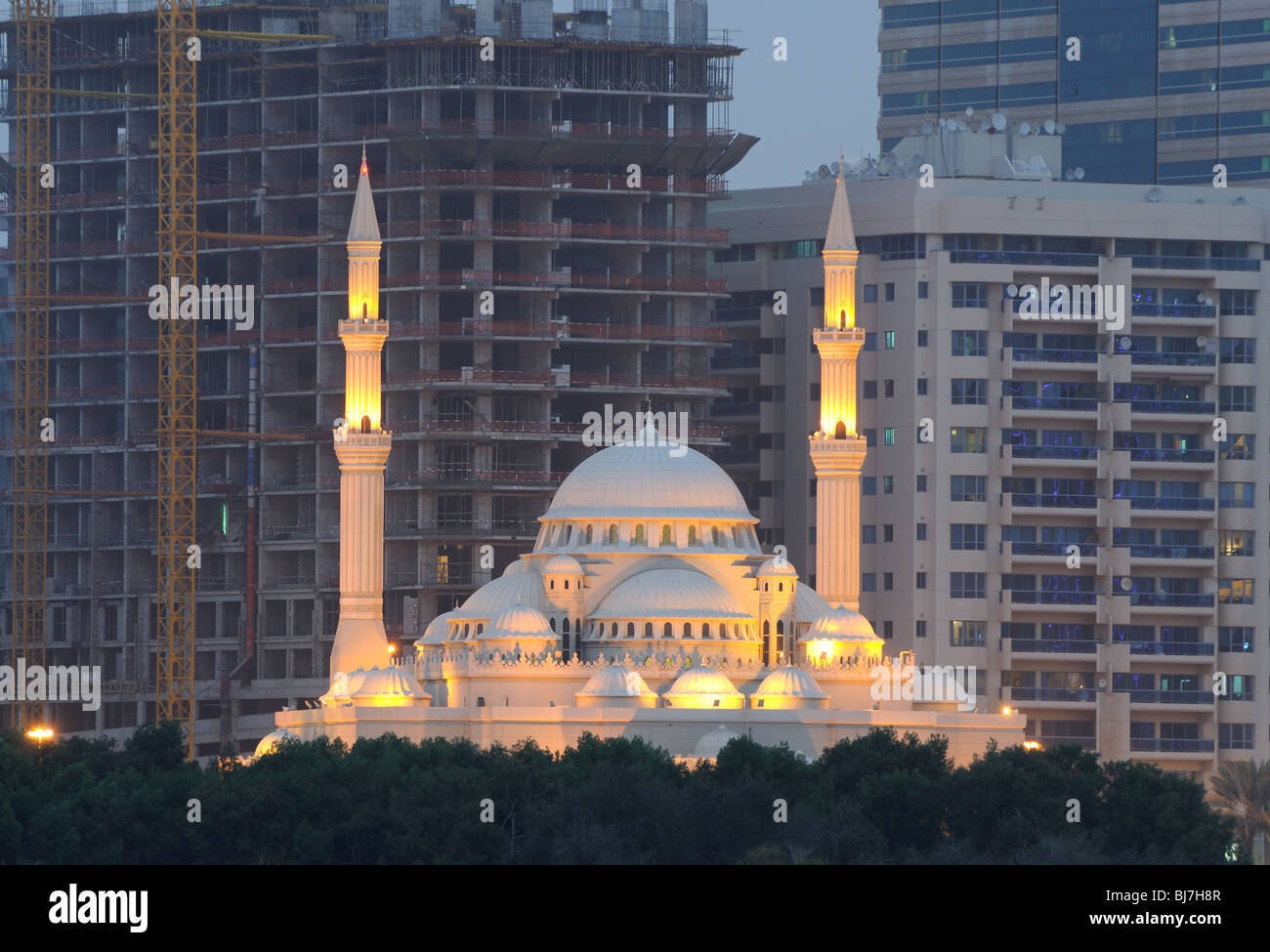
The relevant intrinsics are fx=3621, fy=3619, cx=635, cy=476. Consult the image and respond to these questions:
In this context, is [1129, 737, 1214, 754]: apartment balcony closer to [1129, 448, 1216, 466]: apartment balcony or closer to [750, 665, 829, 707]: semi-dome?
[1129, 448, 1216, 466]: apartment balcony

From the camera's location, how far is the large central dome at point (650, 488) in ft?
493

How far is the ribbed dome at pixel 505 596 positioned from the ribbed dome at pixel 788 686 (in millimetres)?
10986

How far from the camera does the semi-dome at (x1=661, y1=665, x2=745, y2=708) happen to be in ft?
461

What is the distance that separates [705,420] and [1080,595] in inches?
802

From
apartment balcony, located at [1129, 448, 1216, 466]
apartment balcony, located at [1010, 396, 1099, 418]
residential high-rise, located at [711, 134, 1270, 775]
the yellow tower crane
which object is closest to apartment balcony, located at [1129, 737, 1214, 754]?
residential high-rise, located at [711, 134, 1270, 775]

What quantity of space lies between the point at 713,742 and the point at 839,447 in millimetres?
19696

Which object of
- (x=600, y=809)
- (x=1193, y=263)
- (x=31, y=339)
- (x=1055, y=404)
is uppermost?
(x=1193, y=263)

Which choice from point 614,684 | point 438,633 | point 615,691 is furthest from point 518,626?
point 438,633

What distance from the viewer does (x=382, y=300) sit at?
586ft

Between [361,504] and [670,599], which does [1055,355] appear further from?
[361,504]

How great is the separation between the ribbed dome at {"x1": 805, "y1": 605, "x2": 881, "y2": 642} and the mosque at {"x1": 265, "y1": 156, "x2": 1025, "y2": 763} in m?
0.12

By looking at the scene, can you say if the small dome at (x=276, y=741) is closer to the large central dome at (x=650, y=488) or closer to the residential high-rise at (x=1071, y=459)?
the large central dome at (x=650, y=488)
